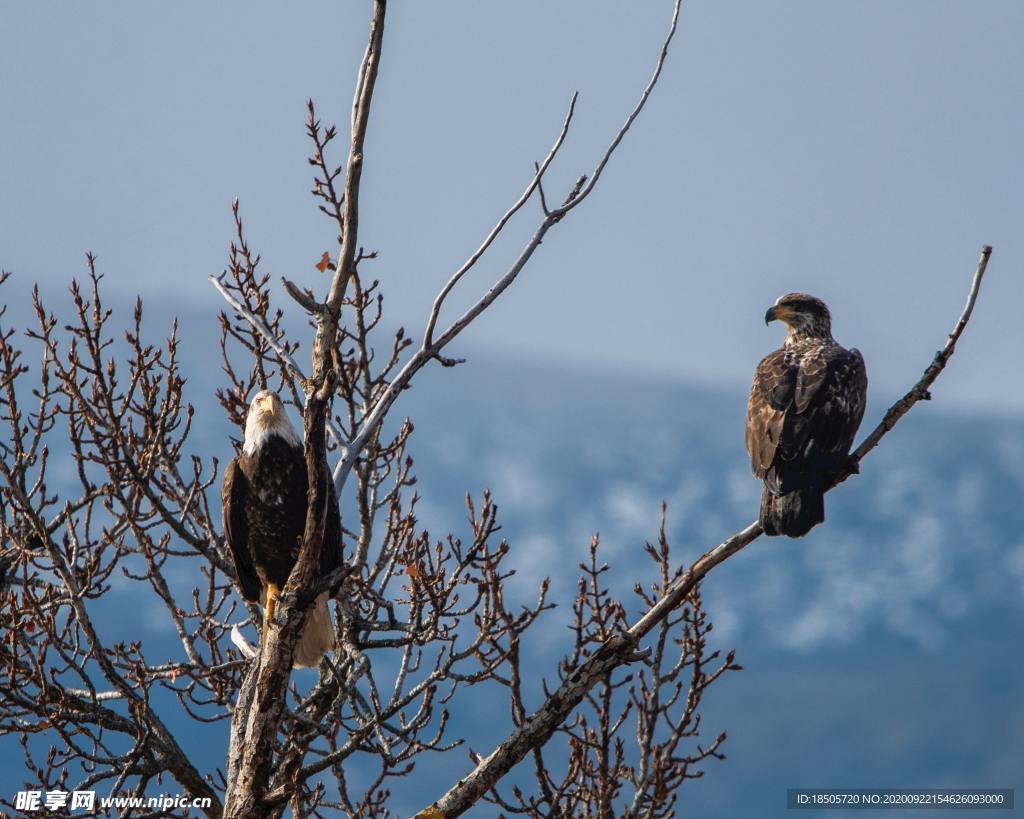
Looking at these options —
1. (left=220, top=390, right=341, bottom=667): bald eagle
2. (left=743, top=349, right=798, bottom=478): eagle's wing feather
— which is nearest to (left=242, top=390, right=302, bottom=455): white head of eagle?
(left=220, top=390, right=341, bottom=667): bald eagle

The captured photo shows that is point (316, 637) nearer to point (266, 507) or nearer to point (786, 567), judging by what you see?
point (266, 507)

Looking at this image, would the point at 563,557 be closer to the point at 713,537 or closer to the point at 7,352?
the point at 713,537

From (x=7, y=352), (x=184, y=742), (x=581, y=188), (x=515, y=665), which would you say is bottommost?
(x=515, y=665)

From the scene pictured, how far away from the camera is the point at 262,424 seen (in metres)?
7.73

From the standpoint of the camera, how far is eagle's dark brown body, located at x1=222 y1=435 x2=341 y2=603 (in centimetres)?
775

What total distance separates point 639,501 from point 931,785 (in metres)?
44.3

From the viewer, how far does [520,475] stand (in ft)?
484

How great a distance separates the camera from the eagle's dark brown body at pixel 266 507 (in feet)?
25.4

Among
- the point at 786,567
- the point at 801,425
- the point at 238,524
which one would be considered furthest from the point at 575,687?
the point at 786,567

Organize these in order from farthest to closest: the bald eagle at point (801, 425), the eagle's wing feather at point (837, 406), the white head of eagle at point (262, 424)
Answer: the white head of eagle at point (262, 424) < the eagle's wing feather at point (837, 406) < the bald eagle at point (801, 425)

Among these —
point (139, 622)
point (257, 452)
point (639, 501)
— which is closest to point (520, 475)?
point (639, 501)

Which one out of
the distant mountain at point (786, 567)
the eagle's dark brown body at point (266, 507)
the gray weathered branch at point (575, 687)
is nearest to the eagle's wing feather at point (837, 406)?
the gray weathered branch at point (575, 687)

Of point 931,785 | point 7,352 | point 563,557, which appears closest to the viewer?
point 7,352

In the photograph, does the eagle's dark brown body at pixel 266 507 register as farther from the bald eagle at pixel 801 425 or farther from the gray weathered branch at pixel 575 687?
the bald eagle at pixel 801 425
